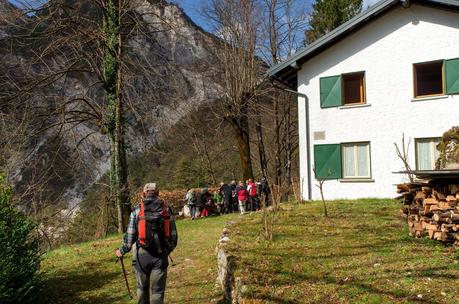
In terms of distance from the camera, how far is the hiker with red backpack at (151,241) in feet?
18.9

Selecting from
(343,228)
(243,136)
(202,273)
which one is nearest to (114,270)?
(202,273)

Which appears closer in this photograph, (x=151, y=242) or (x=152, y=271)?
(x=151, y=242)

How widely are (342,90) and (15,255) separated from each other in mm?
13779

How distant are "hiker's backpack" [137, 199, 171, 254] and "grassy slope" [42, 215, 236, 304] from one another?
188 centimetres

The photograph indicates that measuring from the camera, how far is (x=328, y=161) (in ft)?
59.1

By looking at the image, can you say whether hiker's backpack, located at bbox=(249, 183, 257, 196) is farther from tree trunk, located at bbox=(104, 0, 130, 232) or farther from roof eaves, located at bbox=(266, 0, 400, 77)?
tree trunk, located at bbox=(104, 0, 130, 232)

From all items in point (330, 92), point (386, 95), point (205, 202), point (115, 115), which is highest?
point (330, 92)

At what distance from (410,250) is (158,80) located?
1261 centimetres

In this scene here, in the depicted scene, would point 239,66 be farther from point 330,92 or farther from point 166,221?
point 166,221

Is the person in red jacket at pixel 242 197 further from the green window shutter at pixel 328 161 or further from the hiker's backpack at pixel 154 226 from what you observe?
the hiker's backpack at pixel 154 226

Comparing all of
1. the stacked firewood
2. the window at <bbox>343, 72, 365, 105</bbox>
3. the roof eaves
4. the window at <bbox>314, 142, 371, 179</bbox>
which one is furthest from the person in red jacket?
the stacked firewood

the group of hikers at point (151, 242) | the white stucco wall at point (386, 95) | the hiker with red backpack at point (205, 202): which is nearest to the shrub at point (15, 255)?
the group of hikers at point (151, 242)

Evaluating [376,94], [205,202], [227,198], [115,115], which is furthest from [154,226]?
[205,202]

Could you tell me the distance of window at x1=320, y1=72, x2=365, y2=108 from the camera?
59.0 ft
